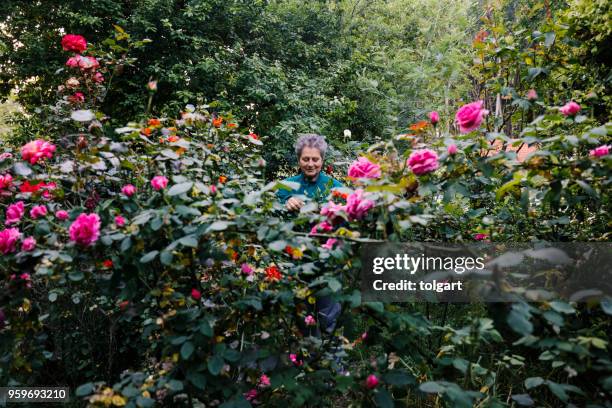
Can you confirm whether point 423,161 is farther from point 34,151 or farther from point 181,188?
point 34,151

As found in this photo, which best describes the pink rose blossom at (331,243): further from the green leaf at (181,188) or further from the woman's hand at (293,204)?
the woman's hand at (293,204)

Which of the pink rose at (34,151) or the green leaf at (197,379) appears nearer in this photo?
the green leaf at (197,379)

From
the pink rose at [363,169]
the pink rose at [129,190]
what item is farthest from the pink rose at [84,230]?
the pink rose at [363,169]

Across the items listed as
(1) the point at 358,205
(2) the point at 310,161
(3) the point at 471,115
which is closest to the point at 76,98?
(2) the point at 310,161

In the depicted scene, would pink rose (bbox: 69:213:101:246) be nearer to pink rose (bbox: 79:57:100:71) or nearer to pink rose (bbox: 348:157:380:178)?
pink rose (bbox: 348:157:380:178)

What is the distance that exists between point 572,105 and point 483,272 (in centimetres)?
68

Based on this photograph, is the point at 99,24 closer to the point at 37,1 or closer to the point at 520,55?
the point at 37,1

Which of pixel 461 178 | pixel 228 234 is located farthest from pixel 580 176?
pixel 228 234

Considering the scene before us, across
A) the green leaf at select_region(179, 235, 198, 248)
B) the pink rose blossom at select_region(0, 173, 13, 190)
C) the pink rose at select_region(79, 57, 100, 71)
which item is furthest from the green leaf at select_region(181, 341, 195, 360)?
the pink rose at select_region(79, 57, 100, 71)

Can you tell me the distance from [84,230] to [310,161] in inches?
60.8

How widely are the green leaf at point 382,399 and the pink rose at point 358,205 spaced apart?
481 mm

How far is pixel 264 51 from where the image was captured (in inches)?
229

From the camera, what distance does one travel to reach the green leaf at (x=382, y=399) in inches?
44.3

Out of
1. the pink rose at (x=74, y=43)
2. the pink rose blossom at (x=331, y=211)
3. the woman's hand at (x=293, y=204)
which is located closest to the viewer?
the pink rose blossom at (x=331, y=211)
